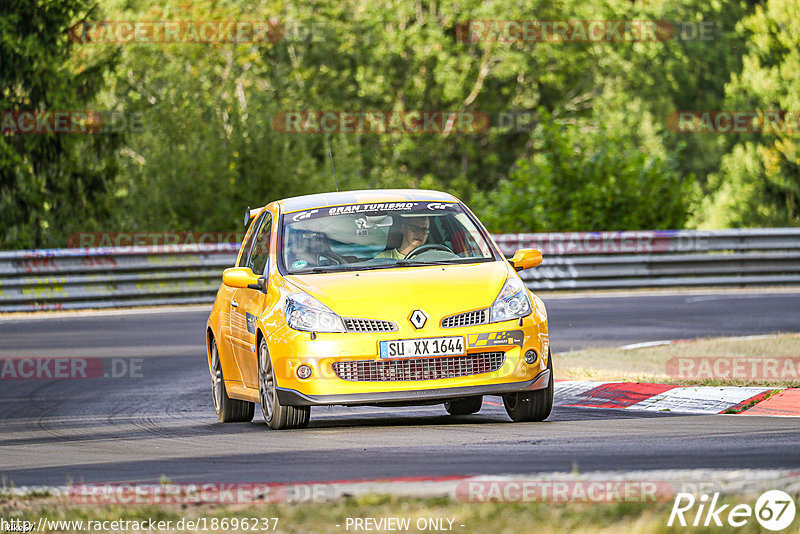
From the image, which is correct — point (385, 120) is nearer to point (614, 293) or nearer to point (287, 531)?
point (614, 293)

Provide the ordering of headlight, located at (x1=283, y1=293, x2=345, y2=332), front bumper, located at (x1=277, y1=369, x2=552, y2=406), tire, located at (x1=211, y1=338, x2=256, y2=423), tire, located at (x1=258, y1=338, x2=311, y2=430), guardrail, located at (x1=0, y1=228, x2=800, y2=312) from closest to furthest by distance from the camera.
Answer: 1. front bumper, located at (x1=277, y1=369, x2=552, y2=406)
2. headlight, located at (x1=283, y1=293, x2=345, y2=332)
3. tire, located at (x1=258, y1=338, x2=311, y2=430)
4. tire, located at (x1=211, y1=338, x2=256, y2=423)
5. guardrail, located at (x1=0, y1=228, x2=800, y2=312)

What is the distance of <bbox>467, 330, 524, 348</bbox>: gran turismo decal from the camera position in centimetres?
923

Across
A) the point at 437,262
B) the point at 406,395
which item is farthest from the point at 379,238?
the point at 406,395

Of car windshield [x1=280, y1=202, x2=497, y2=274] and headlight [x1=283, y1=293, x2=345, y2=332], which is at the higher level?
car windshield [x1=280, y1=202, x2=497, y2=274]

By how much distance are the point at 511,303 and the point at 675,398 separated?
197 cm

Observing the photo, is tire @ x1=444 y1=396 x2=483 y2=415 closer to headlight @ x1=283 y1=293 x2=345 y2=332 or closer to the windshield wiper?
the windshield wiper

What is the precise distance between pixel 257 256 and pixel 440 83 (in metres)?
41.8

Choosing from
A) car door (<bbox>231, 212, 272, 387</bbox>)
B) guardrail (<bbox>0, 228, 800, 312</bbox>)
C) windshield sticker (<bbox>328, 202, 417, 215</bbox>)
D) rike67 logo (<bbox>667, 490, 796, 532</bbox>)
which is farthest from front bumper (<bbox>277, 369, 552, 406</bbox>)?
guardrail (<bbox>0, 228, 800, 312</bbox>)

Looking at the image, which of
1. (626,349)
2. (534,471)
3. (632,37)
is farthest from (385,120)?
(534,471)

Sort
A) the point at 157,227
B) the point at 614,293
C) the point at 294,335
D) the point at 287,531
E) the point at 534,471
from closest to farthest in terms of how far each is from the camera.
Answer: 1. the point at 287,531
2. the point at 534,471
3. the point at 294,335
4. the point at 614,293
5. the point at 157,227

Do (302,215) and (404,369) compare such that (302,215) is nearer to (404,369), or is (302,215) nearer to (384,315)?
(384,315)

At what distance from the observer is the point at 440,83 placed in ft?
171

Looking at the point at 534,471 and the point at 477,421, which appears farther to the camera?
the point at 477,421

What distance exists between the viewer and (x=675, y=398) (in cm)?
1075
